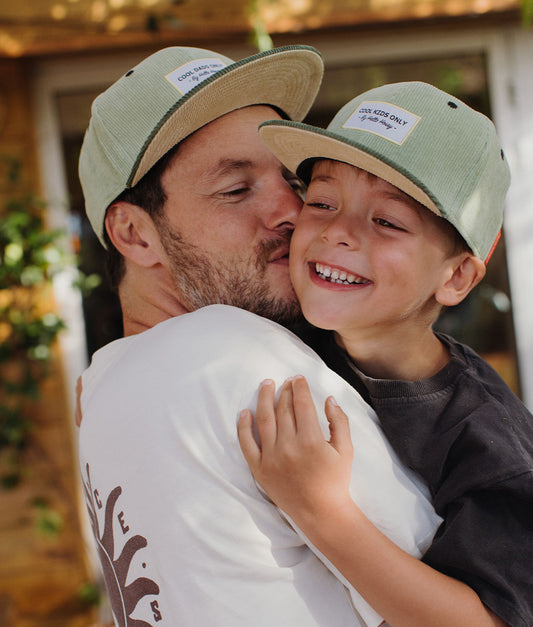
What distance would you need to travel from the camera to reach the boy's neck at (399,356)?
1320 millimetres

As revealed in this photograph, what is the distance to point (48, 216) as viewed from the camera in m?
3.47

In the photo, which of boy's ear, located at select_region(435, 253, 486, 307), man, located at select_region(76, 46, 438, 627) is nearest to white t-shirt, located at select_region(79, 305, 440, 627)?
man, located at select_region(76, 46, 438, 627)

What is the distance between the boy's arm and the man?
0.04 metres

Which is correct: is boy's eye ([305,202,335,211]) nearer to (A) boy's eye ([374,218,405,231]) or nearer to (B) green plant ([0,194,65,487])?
(A) boy's eye ([374,218,405,231])

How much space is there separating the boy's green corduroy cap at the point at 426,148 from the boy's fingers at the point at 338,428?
0.40 m

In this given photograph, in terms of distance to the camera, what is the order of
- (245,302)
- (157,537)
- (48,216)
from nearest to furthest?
(157,537) < (245,302) < (48,216)

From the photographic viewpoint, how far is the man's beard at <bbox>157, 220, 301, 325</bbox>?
4.62ft

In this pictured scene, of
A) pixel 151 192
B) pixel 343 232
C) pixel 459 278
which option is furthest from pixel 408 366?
pixel 151 192

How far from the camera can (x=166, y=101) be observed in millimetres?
1408

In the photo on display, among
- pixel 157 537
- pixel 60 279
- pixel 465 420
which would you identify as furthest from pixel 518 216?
pixel 157 537

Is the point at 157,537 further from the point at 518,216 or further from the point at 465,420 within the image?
the point at 518,216

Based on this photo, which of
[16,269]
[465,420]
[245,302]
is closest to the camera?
[465,420]

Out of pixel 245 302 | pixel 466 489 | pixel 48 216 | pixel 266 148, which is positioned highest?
pixel 266 148

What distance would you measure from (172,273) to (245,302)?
191 millimetres
